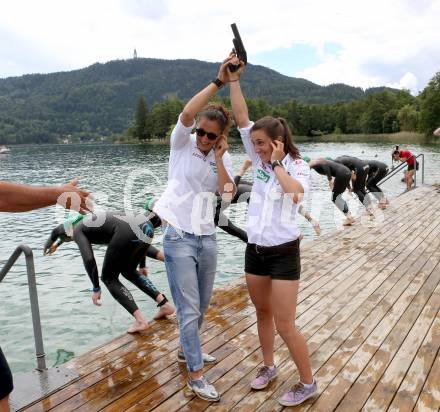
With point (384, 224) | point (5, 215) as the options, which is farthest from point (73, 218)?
point (5, 215)

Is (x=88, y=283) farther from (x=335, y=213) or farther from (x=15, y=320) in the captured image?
(x=335, y=213)

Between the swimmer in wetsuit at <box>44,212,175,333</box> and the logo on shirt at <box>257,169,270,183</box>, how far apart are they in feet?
6.52

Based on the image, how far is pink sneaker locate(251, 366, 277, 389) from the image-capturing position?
3.46 metres

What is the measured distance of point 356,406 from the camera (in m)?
3.22

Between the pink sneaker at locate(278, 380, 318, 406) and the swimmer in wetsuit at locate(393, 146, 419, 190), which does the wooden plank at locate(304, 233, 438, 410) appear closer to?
the pink sneaker at locate(278, 380, 318, 406)

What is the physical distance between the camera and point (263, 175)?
10.6 ft

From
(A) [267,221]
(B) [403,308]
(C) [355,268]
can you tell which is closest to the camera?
(A) [267,221]

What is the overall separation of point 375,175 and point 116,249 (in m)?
9.68

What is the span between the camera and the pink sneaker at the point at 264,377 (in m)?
3.46

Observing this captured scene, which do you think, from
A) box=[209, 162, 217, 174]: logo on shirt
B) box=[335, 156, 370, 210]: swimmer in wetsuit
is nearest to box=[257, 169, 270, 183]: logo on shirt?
box=[209, 162, 217, 174]: logo on shirt

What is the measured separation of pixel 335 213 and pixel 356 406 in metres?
11.7

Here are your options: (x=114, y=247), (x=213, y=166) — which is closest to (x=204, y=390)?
(x=213, y=166)

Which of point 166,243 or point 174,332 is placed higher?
point 166,243

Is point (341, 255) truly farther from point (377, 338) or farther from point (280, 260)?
point (280, 260)
